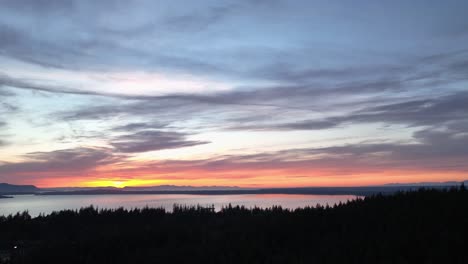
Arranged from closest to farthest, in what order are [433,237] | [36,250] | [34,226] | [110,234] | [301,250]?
[433,237]
[301,250]
[36,250]
[110,234]
[34,226]

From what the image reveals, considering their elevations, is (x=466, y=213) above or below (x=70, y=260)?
above

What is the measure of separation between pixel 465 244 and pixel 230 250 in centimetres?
536

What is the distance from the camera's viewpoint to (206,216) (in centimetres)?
2097

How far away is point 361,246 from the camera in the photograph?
10.5 meters

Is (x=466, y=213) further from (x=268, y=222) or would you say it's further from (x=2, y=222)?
(x=2, y=222)

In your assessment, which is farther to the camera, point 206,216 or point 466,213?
point 206,216

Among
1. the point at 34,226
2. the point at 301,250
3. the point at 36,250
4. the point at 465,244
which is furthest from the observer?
the point at 34,226

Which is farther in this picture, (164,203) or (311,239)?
(164,203)

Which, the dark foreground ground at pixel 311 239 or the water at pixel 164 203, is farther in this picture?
the water at pixel 164 203

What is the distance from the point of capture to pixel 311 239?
40.8 feet

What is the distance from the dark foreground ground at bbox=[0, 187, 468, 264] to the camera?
32.8 ft

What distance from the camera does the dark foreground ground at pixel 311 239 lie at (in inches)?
394

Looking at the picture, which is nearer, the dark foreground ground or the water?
the dark foreground ground

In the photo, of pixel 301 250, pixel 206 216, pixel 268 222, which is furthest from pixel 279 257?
pixel 206 216
